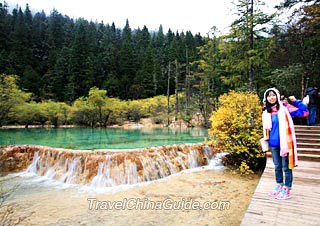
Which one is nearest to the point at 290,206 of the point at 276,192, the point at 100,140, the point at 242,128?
the point at 276,192

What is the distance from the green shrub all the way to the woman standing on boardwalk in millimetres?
3730

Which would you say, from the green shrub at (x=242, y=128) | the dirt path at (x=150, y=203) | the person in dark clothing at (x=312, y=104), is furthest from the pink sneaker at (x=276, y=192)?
the person in dark clothing at (x=312, y=104)

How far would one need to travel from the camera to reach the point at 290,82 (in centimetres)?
1186

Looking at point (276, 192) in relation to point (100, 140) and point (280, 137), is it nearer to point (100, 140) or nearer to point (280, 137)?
point (280, 137)

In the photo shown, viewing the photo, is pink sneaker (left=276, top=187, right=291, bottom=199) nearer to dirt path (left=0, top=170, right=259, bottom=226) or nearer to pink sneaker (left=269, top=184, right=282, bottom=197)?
pink sneaker (left=269, top=184, right=282, bottom=197)

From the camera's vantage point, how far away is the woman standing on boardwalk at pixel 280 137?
3467 millimetres

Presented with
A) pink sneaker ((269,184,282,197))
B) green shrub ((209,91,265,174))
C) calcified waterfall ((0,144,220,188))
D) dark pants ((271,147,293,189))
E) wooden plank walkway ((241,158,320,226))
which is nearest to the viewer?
wooden plank walkway ((241,158,320,226))

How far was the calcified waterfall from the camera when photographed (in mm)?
8234

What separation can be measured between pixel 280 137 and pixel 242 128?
13.6 feet

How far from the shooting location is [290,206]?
3.33m

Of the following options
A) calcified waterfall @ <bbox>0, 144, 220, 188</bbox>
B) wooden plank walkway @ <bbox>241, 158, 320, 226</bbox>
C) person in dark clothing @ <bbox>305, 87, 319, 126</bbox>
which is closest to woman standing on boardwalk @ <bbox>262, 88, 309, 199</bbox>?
wooden plank walkway @ <bbox>241, 158, 320, 226</bbox>

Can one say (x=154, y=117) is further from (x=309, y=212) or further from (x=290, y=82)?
(x=309, y=212)

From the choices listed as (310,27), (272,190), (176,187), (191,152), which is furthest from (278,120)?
(310,27)

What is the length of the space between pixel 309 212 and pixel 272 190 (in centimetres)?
76
